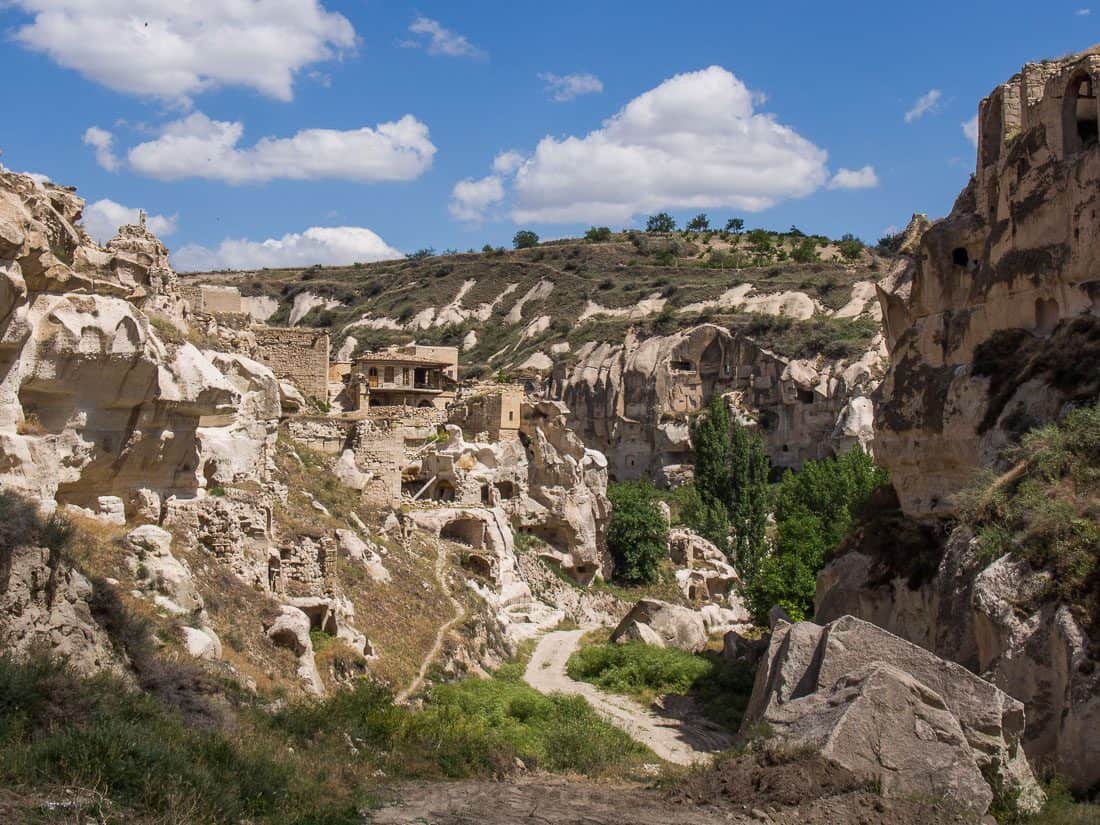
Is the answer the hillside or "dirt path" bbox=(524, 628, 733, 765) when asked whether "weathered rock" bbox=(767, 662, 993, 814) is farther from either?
the hillside

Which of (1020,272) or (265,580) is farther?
(1020,272)

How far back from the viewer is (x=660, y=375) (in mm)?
77562

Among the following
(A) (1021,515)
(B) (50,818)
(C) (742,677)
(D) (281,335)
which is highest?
(D) (281,335)

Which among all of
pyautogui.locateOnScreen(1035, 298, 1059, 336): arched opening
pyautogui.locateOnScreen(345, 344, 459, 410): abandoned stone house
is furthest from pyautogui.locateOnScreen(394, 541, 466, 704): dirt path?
pyautogui.locateOnScreen(345, 344, 459, 410): abandoned stone house

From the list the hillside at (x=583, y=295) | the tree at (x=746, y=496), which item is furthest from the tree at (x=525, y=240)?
the tree at (x=746, y=496)

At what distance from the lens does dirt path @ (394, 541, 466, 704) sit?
1702 cm

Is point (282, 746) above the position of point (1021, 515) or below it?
below

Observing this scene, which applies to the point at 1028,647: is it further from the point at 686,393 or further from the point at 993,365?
the point at 686,393

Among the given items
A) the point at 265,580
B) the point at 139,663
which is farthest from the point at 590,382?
the point at 139,663

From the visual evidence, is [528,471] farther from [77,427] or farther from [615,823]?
[615,823]

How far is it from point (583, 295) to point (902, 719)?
9366 cm

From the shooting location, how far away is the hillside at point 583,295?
3346 inches

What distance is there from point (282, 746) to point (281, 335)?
23887mm

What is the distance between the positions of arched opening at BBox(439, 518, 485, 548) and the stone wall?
616 cm
